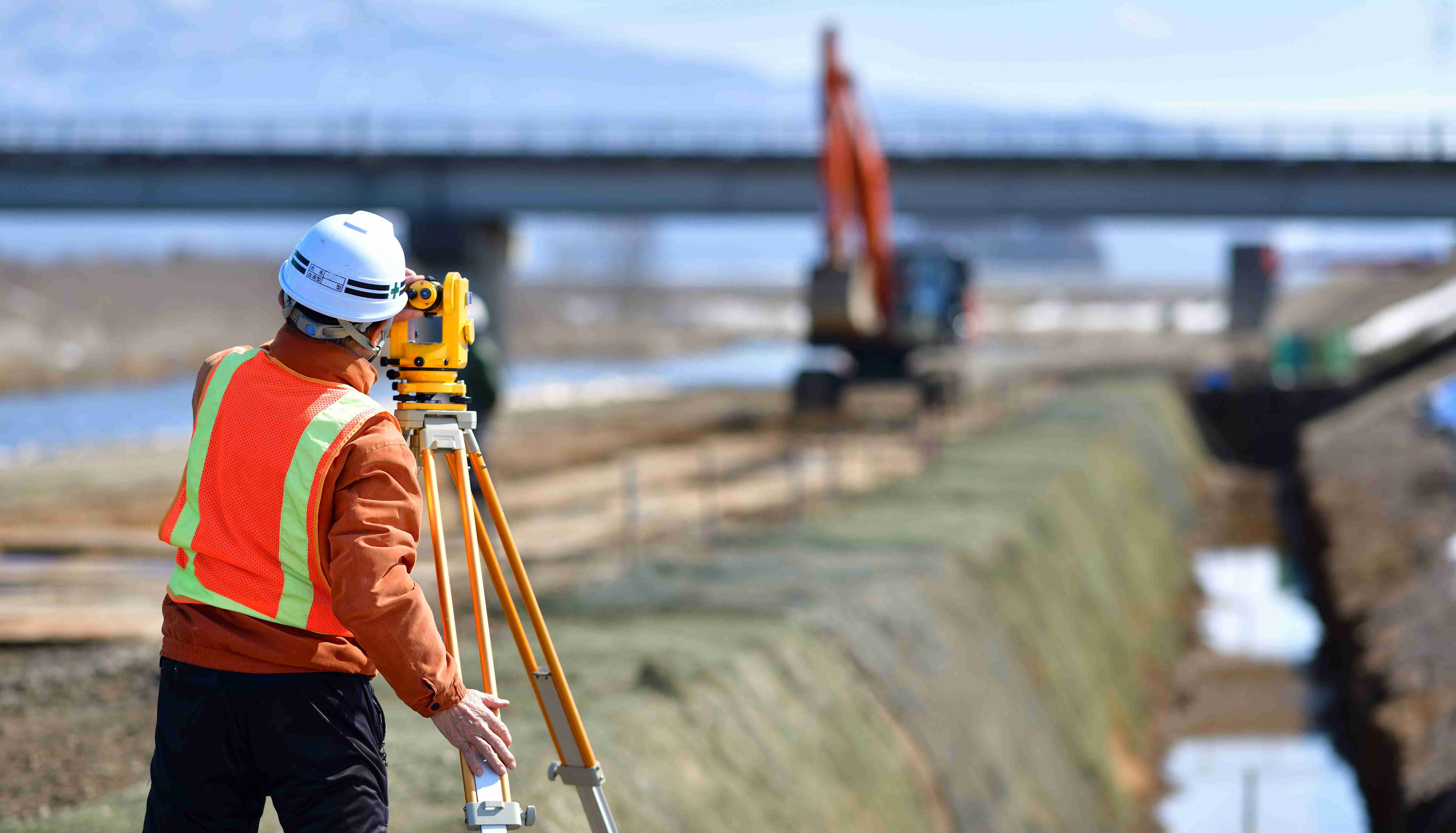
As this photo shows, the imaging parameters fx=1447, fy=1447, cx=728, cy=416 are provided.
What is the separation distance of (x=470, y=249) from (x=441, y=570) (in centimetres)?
5024

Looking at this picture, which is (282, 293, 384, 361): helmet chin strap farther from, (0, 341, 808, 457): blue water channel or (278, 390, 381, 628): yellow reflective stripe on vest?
(0, 341, 808, 457): blue water channel

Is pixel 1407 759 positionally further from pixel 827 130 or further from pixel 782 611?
pixel 827 130

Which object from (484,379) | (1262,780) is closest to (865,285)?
(1262,780)

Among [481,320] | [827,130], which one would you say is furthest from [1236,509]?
[481,320]

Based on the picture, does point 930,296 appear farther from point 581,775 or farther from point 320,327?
point 320,327

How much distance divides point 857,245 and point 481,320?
79.6 feet

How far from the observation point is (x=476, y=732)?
3.66 metres

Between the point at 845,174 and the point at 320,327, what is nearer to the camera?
the point at 320,327

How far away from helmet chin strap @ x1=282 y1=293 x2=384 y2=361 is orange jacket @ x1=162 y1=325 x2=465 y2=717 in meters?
0.03

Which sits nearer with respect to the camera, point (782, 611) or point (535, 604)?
point (535, 604)

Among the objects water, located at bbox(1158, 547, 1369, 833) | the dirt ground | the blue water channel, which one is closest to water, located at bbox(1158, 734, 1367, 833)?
Answer: water, located at bbox(1158, 547, 1369, 833)

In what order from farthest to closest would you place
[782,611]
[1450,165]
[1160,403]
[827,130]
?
[1450,165], [1160,403], [827,130], [782,611]

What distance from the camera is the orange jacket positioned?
3.54 metres

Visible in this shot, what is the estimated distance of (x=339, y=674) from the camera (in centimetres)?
378
